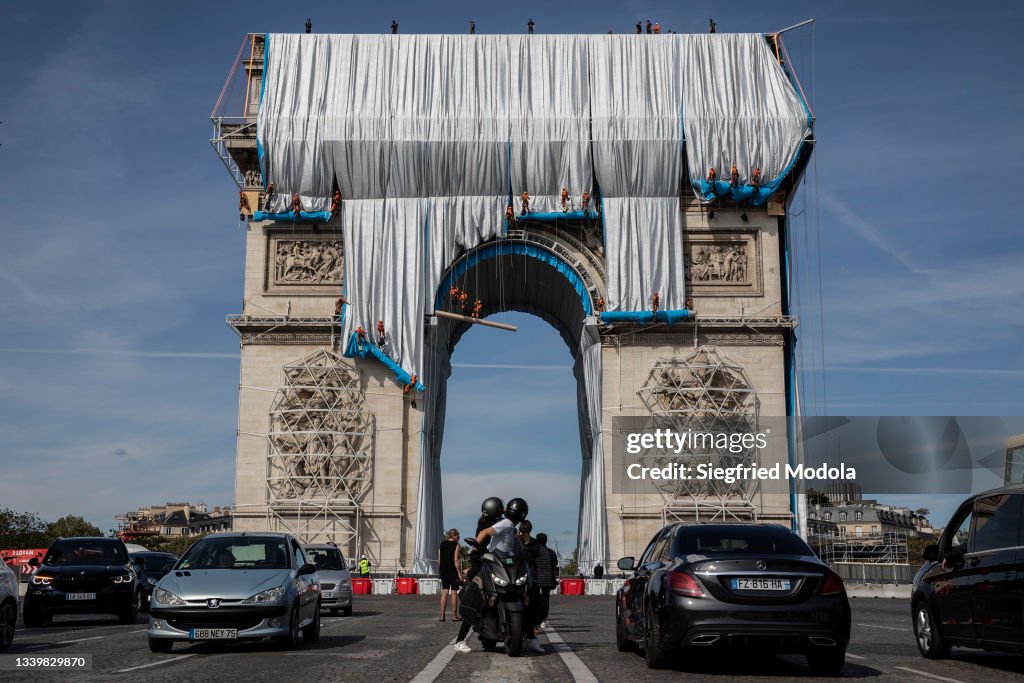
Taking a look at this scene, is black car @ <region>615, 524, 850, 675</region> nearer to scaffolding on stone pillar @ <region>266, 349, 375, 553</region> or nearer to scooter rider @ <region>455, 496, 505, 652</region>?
scooter rider @ <region>455, 496, 505, 652</region>

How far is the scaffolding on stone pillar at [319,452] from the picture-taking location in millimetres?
40781

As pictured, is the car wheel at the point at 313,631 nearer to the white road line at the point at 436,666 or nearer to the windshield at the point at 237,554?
the windshield at the point at 237,554

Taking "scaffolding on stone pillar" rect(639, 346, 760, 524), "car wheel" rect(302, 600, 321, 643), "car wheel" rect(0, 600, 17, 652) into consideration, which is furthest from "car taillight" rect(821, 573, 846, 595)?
"scaffolding on stone pillar" rect(639, 346, 760, 524)

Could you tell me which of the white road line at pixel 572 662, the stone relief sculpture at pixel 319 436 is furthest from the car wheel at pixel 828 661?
the stone relief sculpture at pixel 319 436

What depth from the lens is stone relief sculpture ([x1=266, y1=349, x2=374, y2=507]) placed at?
41031 mm

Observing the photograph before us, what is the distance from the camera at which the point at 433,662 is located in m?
12.6

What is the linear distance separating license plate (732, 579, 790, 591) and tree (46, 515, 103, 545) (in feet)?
374

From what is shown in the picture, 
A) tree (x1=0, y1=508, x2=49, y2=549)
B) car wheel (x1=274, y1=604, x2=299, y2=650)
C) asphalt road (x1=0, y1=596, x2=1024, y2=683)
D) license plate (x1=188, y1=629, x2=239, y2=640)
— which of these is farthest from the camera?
tree (x1=0, y1=508, x2=49, y2=549)

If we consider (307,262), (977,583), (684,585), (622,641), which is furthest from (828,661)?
(307,262)

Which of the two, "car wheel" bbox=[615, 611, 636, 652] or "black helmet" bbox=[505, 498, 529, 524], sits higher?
"black helmet" bbox=[505, 498, 529, 524]

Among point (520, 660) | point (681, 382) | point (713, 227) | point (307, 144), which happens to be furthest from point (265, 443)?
point (520, 660)

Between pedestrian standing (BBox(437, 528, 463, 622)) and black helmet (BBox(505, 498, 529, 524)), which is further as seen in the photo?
pedestrian standing (BBox(437, 528, 463, 622))

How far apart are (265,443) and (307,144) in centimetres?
1102

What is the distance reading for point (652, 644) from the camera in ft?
38.8
